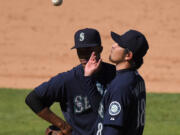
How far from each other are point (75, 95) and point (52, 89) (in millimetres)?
244

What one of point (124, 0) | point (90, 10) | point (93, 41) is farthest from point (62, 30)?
point (93, 41)

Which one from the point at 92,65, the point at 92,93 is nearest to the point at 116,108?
the point at 92,65

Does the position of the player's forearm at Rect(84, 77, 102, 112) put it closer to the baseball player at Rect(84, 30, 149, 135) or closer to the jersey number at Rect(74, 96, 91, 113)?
the jersey number at Rect(74, 96, 91, 113)

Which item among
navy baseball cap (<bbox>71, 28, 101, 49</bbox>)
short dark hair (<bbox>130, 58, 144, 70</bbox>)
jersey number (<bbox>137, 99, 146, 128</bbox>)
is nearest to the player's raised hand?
navy baseball cap (<bbox>71, 28, 101, 49</bbox>)

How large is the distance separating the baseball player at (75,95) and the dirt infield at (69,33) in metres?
10.7

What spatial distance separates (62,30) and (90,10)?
1.76 metres

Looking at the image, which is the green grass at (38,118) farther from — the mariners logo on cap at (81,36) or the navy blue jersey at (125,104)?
the navy blue jersey at (125,104)

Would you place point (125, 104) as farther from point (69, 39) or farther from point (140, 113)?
point (69, 39)

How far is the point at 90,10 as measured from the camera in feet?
74.3

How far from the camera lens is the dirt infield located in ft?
59.0

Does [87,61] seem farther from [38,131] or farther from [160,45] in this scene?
[160,45]

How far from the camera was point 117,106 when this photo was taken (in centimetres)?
460

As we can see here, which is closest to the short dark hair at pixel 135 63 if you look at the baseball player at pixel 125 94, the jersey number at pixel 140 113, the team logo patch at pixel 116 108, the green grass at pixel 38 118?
the baseball player at pixel 125 94

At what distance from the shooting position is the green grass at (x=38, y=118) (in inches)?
440
